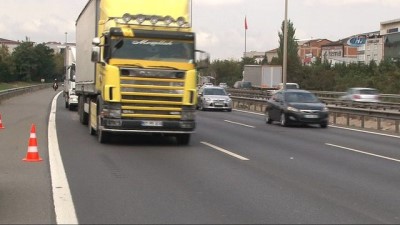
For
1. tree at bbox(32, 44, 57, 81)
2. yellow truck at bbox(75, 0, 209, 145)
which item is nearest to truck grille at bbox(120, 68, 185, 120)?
yellow truck at bbox(75, 0, 209, 145)

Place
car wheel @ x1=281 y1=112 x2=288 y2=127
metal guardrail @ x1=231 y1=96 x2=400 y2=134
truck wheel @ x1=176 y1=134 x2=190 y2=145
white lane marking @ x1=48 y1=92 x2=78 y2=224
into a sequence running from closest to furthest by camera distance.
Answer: white lane marking @ x1=48 y1=92 x2=78 y2=224 < truck wheel @ x1=176 y1=134 x2=190 y2=145 < metal guardrail @ x1=231 y1=96 x2=400 y2=134 < car wheel @ x1=281 y1=112 x2=288 y2=127

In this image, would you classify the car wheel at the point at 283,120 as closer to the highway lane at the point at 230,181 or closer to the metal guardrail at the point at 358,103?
the highway lane at the point at 230,181

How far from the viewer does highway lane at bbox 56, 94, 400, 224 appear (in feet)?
23.8

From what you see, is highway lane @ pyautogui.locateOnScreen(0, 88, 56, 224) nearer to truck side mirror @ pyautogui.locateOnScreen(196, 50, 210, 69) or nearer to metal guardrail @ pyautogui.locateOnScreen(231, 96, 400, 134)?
truck side mirror @ pyautogui.locateOnScreen(196, 50, 210, 69)

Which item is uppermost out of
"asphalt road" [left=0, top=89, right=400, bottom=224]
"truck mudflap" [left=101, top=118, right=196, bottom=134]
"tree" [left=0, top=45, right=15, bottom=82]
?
"tree" [left=0, top=45, right=15, bottom=82]

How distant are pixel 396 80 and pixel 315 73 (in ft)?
39.3

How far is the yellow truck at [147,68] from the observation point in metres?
14.3

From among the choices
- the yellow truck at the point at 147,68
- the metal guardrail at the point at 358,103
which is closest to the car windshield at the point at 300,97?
the metal guardrail at the point at 358,103

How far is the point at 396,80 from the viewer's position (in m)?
53.6

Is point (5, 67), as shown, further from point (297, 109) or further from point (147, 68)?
point (147, 68)

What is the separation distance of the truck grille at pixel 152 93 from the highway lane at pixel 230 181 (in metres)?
0.91

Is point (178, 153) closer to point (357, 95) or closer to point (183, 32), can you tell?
point (183, 32)

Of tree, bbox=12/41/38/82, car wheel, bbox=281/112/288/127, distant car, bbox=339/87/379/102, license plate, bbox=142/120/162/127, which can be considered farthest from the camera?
tree, bbox=12/41/38/82

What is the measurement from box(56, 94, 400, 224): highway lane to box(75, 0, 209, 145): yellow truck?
0.70m
